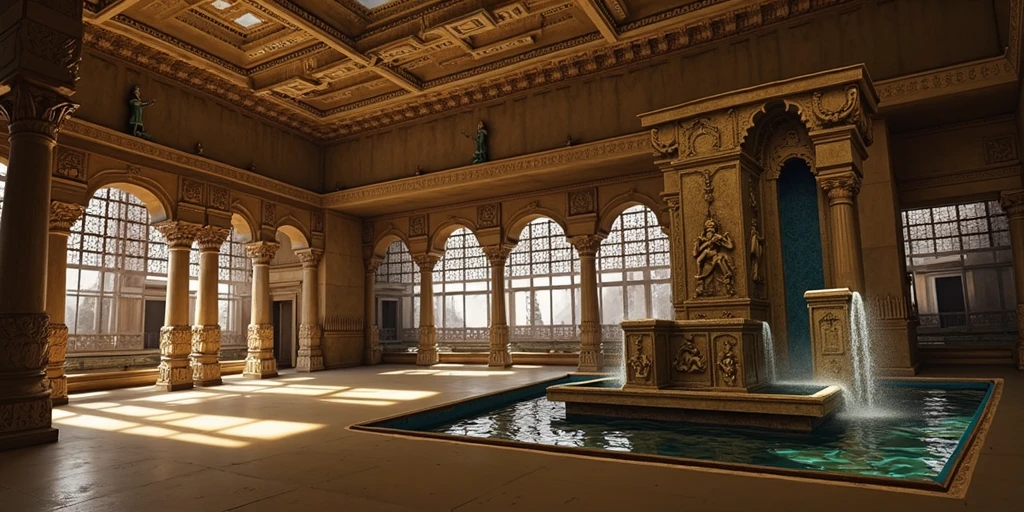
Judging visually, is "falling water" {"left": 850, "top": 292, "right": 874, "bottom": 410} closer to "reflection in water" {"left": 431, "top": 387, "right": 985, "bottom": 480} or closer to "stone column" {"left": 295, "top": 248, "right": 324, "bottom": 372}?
"reflection in water" {"left": 431, "top": 387, "right": 985, "bottom": 480}

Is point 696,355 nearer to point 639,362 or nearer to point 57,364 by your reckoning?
point 639,362

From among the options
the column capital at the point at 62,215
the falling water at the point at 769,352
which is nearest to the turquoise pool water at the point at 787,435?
the falling water at the point at 769,352

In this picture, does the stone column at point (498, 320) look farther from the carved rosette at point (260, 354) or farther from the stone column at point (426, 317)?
the carved rosette at point (260, 354)

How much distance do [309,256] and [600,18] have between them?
30.5 feet

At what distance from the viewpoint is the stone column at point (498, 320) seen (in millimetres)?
14922

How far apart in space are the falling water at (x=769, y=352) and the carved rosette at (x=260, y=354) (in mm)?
10717

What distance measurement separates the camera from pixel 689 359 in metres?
6.67

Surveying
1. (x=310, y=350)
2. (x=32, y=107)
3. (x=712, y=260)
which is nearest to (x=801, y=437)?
(x=712, y=260)

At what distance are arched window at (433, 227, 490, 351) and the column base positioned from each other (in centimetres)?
1510

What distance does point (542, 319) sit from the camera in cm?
2025

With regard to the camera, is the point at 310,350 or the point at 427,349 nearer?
the point at 310,350

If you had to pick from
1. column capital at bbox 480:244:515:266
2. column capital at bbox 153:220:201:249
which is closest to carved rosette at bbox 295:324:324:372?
column capital at bbox 153:220:201:249

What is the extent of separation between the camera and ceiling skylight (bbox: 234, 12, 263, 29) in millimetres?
11445

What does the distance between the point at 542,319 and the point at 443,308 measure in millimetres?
3539
